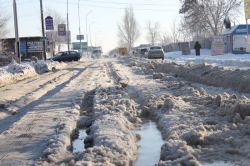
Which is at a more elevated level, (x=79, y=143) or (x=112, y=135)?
(x=112, y=135)

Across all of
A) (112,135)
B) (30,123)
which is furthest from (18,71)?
(112,135)

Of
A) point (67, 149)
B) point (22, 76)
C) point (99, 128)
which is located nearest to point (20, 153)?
point (67, 149)

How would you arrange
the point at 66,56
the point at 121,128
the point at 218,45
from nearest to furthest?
the point at 121,128 → the point at 218,45 → the point at 66,56

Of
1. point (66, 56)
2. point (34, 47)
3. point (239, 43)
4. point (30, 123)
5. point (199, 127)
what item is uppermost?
point (34, 47)

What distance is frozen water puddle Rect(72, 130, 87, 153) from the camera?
9.00 metres

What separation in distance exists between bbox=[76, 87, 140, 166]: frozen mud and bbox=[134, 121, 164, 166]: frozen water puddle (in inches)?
5.5

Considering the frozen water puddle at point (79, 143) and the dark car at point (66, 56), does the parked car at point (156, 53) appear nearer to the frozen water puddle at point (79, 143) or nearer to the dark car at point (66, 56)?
the dark car at point (66, 56)

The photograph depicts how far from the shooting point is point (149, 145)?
9.53 meters

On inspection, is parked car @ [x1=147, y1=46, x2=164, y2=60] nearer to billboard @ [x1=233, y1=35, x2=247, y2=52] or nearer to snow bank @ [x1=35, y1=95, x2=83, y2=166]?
billboard @ [x1=233, y1=35, x2=247, y2=52]

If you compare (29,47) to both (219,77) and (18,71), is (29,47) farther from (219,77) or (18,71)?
(219,77)

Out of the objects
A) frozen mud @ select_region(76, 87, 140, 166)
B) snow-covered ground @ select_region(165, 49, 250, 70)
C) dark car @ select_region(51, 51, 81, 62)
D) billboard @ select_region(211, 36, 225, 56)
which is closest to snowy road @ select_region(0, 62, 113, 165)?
frozen mud @ select_region(76, 87, 140, 166)

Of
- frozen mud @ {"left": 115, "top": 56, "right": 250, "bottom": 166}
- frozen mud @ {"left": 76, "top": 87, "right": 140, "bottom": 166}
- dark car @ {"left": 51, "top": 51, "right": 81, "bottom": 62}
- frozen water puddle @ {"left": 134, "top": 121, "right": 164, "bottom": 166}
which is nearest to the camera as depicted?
frozen mud @ {"left": 76, "top": 87, "right": 140, "bottom": 166}

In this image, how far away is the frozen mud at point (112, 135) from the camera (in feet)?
25.3

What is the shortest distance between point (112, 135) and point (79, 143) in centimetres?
68
